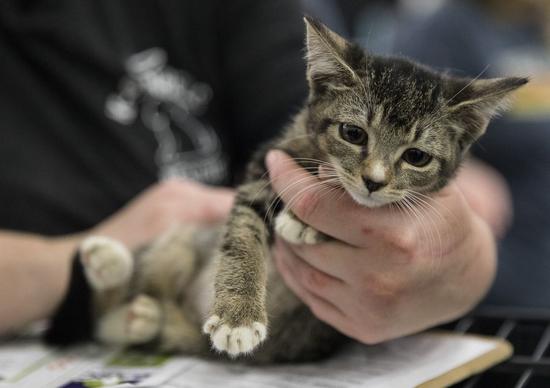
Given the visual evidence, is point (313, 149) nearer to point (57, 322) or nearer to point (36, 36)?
point (57, 322)

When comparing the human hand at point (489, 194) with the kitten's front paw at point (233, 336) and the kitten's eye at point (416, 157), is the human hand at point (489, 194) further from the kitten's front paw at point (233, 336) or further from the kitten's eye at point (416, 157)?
the kitten's front paw at point (233, 336)

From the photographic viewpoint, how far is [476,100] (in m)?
0.98

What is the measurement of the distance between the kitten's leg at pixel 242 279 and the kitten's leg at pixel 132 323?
266 mm

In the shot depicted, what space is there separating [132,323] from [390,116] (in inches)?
25.8

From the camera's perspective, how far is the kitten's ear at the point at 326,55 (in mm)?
950

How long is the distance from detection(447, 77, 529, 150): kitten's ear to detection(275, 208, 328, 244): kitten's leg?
0.30m

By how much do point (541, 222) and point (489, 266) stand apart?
1358 millimetres

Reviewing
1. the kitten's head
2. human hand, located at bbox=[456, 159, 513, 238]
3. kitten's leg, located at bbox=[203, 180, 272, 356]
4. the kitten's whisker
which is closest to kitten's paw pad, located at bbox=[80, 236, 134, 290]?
kitten's leg, located at bbox=[203, 180, 272, 356]

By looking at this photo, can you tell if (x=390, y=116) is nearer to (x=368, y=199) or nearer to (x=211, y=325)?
(x=368, y=199)

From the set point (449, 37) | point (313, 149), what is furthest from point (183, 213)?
point (449, 37)

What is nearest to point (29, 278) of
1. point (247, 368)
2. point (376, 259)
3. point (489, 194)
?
point (247, 368)

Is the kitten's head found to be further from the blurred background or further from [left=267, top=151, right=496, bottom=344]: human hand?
the blurred background

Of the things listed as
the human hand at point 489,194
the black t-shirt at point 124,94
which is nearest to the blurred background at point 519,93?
the human hand at point 489,194

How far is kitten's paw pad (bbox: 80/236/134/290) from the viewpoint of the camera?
121 cm
